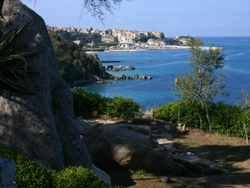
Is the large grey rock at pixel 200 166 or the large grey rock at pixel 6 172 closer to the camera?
the large grey rock at pixel 6 172

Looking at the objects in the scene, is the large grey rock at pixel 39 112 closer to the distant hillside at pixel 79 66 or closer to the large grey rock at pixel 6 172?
the large grey rock at pixel 6 172

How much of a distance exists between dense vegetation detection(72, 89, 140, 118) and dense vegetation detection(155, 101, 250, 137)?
5.35 feet

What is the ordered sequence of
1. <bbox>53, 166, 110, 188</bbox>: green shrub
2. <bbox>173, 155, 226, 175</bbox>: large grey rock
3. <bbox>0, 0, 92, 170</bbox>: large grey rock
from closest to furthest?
<bbox>53, 166, 110, 188</bbox>: green shrub < <bbox>0, 0, 92, 170</bbox>: large grey rock < <bbox>173, 155, 226, 175</bbox>: large grey rock

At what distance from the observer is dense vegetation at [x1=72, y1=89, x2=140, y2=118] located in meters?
14.3

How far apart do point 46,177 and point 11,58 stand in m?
2.34

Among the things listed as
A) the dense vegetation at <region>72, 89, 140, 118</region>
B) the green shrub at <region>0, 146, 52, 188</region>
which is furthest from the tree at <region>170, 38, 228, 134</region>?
the green shrub at <region>0, 146, 52, 188</region>

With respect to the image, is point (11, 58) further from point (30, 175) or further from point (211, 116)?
point (211, 116)

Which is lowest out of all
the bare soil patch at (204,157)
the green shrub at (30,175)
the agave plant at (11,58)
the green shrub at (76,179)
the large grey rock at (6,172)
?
the bare soil patch at (204,157)

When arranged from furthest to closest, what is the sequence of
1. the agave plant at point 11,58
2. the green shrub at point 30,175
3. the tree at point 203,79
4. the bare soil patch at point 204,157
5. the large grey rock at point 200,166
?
the tree at point 203,79, the large grey rock at point 200,166, the bare soil patch at point 204,157, the agave plant at point 11,58, the green shrub at point 30,175

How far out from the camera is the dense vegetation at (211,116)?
1231 centimetres

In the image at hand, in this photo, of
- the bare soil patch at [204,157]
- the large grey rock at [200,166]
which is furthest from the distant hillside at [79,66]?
the large grey rock at [200,166]

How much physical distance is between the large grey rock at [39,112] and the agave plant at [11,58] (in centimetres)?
14

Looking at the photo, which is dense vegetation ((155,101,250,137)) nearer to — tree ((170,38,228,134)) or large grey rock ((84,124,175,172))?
tree ((170,38,228,134))

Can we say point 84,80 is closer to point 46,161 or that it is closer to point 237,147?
point 237,147
